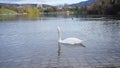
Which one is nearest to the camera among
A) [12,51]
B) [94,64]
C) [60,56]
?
[94,64]

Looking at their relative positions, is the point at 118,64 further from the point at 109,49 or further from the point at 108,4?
the point at 108,4

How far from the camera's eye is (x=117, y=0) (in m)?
112

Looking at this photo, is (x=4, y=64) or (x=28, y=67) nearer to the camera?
(x=28, y=67)

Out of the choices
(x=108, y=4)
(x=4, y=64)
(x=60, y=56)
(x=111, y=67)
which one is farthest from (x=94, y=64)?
(x=108, y=4)

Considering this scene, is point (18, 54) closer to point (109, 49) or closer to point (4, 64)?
point (4, 64)

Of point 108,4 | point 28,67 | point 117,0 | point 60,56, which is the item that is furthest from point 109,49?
point 108,4

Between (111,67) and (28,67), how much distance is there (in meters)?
3.25

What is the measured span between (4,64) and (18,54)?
2.79 m

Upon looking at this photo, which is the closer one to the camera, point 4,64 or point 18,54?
point 4,64

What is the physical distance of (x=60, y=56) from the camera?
1466 centimetres

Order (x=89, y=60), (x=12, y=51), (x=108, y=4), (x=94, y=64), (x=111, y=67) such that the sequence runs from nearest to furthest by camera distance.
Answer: (x=111, y=67), (x=94, y=64), (x=89, y=60), (x=12, y=51), (x=108, y=4)

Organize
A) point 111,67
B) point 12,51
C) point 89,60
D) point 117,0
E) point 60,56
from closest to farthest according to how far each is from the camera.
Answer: point 111,67, point 89,60, point 60,56, point 12,51, point 117,0

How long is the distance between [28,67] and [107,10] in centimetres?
10905

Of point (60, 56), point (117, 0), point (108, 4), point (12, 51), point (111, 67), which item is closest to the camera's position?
point (111, 67)
